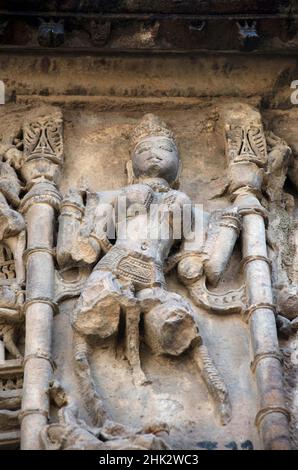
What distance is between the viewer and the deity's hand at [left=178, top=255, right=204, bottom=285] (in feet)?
30.8

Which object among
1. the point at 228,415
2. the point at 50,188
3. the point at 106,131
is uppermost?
the point at 106,131

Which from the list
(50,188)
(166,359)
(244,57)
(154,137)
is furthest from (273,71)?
(166,359)

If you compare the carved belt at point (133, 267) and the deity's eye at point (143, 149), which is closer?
the carved belt at point (133, 267)

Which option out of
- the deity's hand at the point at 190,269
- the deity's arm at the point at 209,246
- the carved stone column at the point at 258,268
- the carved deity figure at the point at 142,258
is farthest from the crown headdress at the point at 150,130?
the deity's hand at the point at 190,269

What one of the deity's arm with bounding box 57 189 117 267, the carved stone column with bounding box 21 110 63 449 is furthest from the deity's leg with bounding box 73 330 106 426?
the deity's arm with bounding box 57 189 117 267

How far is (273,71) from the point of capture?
10.6 metres

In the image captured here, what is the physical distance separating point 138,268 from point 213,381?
35.6 inches

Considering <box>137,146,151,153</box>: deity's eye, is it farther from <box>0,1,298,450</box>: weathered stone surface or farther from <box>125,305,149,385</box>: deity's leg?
<box>125,305,149,385</box>: deity's leg

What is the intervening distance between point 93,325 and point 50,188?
1.31 metres

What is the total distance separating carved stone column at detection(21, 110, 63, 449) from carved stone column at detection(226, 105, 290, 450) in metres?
1.24

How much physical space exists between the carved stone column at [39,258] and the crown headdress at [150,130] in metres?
0.54

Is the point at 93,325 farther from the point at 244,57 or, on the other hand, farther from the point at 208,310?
the point at 244,57

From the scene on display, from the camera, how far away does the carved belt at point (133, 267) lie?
30.0 feet

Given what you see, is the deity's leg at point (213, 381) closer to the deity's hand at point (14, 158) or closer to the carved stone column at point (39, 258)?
the carved stone column at point (39, 258)
